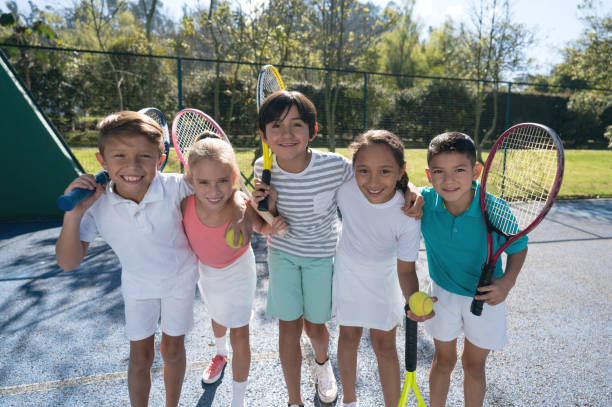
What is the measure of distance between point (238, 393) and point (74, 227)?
50.6 inches

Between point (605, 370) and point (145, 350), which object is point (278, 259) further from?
point (605, 370)

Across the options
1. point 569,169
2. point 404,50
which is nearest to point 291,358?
point 569,169

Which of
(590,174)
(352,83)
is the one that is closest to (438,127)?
(352,83)

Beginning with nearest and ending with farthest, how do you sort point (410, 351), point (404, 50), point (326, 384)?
point (410, 351)
point (326, 384)
point (404, 50)

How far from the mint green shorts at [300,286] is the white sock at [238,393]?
43 centimetres

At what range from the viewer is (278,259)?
7.25 ft

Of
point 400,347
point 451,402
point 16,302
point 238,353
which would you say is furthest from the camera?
point 16,302

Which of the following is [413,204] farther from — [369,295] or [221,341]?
[221,341]

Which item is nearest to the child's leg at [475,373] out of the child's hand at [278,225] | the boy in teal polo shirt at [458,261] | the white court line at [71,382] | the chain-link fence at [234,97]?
the boy in teal polo shirt at [458,261]

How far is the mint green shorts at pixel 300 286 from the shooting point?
2174 millimetres

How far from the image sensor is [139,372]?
1920mm

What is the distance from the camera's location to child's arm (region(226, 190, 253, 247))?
1927 mm

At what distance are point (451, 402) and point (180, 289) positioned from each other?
1.79 m

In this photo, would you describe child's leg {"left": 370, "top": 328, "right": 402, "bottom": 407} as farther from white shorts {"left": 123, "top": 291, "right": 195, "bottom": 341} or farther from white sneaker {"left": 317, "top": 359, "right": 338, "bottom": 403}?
white shorts {"left": 123, "top": 291, "right": 195, "bottom": 341}
